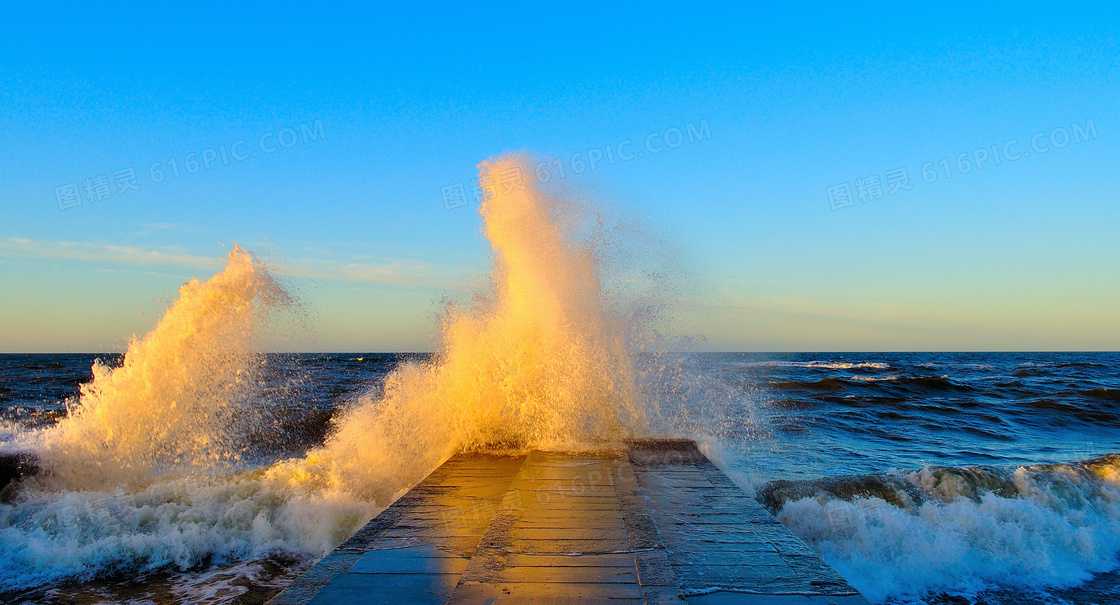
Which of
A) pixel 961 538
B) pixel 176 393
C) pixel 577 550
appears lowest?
pixel 961 538

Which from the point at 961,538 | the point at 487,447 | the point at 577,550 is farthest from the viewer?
the point at 487,447

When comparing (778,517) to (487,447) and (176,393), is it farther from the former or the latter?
(176,393)

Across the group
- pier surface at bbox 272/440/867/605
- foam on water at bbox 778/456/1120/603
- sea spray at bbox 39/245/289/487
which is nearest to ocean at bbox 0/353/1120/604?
foam on water at bbox 778/456/1120/603

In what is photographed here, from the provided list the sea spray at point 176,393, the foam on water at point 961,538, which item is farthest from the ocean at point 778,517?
the sea spray at point 176,393

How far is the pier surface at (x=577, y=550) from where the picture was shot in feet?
10.0

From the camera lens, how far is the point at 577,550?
3639 millimetres

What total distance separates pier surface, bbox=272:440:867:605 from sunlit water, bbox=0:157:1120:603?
4.60 feet

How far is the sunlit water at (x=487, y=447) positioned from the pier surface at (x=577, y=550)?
4.60 ft

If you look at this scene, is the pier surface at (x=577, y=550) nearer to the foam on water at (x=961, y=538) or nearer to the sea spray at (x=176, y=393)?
the foam on water at (x=961, y=538)

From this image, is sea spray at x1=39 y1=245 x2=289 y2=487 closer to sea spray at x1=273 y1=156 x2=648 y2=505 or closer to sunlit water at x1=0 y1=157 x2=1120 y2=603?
sunlit water at x1=0 y1=157 x2=1120 y2=603

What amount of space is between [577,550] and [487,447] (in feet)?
13.4

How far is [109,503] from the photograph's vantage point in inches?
239

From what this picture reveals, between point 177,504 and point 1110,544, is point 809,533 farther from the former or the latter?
point 177,504

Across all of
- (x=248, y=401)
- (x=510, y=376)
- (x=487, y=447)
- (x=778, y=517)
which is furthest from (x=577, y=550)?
(x=248, y=401)
